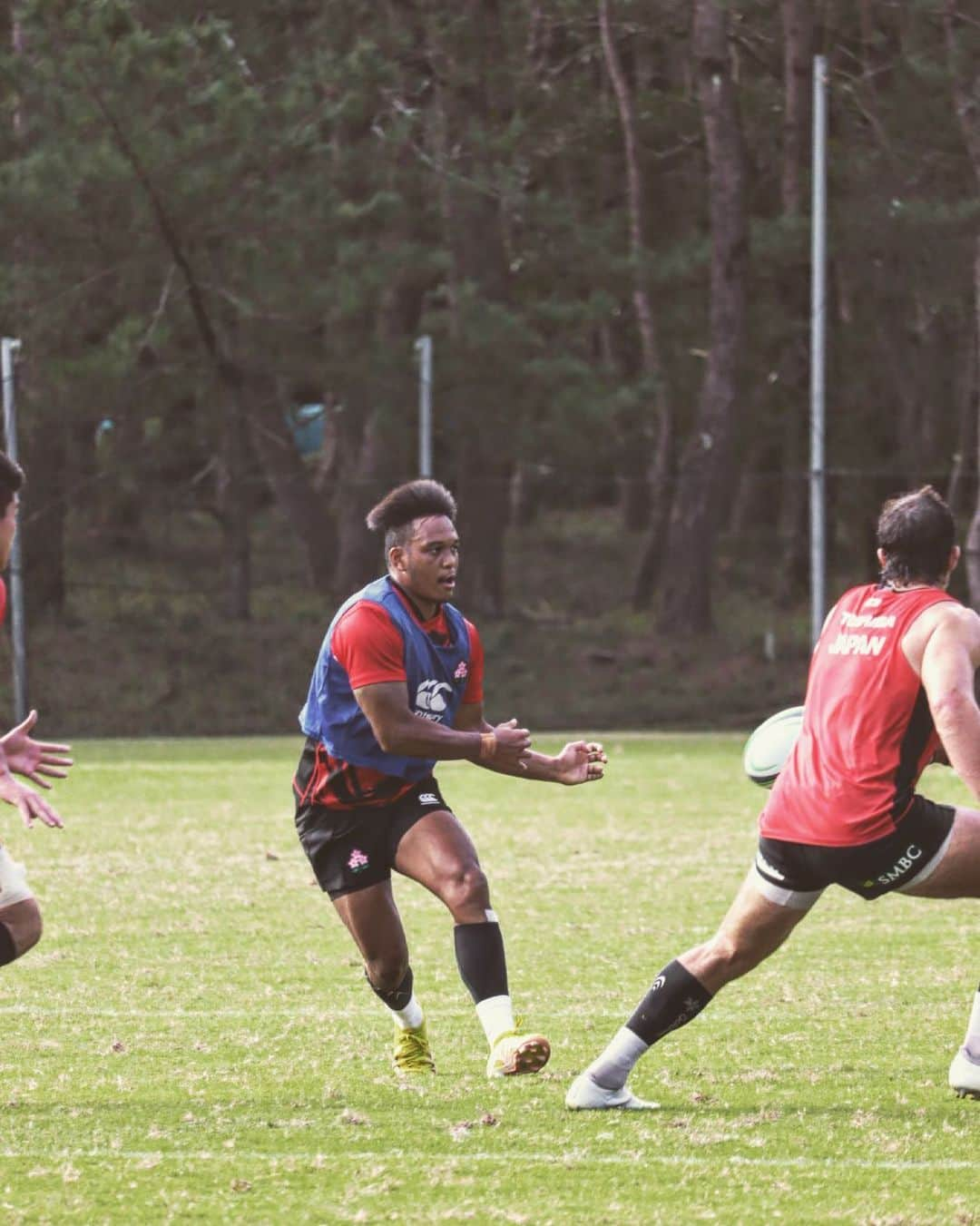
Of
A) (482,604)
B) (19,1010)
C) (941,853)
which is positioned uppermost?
(941,853)

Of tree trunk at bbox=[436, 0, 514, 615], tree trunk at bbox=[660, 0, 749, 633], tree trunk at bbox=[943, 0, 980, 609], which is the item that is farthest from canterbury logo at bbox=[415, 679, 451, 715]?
tree trunk at bbox=[660, 0, 749, 633]

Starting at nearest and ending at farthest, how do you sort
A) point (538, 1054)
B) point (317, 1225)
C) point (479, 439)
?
point (317, 1225)
point (538, 1054)
point (479, 439)

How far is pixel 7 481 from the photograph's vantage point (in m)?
6.07

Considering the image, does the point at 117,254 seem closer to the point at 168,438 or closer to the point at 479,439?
the point at 168,438

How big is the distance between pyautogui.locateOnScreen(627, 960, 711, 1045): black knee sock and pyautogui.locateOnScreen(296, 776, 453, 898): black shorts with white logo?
109cm

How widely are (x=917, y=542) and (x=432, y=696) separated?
69.2 inches

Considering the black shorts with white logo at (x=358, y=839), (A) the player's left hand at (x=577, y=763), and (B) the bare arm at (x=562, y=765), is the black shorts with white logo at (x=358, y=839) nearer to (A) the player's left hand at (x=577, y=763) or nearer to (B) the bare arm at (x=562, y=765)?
(B) the bare arm at (x=562, y=765)

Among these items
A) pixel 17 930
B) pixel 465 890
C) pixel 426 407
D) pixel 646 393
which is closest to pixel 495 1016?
pixel 465 890

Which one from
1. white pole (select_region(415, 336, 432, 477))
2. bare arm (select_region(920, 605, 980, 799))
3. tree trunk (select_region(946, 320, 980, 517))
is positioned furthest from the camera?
tree trunk (select_region(946, 320, 980, 517))

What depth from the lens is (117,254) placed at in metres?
26.5

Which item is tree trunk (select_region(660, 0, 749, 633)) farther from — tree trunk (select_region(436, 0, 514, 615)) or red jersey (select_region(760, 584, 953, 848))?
red jersey (select_region(760, 584, 953, 848))

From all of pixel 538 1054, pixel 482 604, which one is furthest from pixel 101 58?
pixel 538 1054

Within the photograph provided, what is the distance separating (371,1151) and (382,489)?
22.2 metres

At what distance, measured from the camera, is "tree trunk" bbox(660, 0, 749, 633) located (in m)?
28.7
